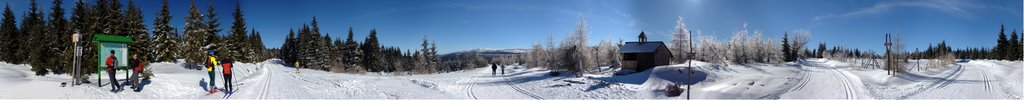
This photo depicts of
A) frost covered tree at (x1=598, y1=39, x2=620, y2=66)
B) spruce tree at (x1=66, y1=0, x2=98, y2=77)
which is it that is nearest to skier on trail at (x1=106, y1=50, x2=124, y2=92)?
spruce tree at (x1=66, y1=0, x2=98, y2=77)

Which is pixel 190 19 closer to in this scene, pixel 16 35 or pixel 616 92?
pixel 16 35

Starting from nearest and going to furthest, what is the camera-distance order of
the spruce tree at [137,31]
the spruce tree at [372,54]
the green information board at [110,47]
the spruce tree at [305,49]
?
the green information board at [110,47], the spruce tree at [137,31], the spruce tree at [305,49], the spruce tree at [372,54]

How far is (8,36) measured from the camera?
49.2 metres

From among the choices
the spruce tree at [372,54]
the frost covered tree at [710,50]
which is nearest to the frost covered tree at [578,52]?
the frost covered tree at [710,50]

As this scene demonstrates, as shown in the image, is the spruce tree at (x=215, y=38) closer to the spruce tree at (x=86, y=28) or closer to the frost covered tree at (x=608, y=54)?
the spruce tree at (x=86, y=28)

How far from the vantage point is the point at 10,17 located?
5334 cm

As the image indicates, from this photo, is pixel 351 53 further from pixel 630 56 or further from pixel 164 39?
pixel 630 56

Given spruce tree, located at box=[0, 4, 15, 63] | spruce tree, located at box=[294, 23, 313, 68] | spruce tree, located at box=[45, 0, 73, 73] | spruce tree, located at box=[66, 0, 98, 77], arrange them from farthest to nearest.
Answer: spruce tree, located at box=[294, 23, 313, 68] < spruce tree, located at box=[0, 4, 15, 63] < spruce tree, located at box=[45, 0, 73, 73] < spruce tree, located at box=[66, 0, 98, 77]

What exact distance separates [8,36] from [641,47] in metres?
55.6

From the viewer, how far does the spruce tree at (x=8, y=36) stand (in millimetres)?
46562

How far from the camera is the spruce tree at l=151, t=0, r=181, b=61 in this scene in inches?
1690

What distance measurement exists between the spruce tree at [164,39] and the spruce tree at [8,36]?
11.5 m

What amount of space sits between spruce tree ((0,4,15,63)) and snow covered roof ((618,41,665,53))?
4891 cm

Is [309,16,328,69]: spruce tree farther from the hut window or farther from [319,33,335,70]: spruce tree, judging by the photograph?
the hut window
